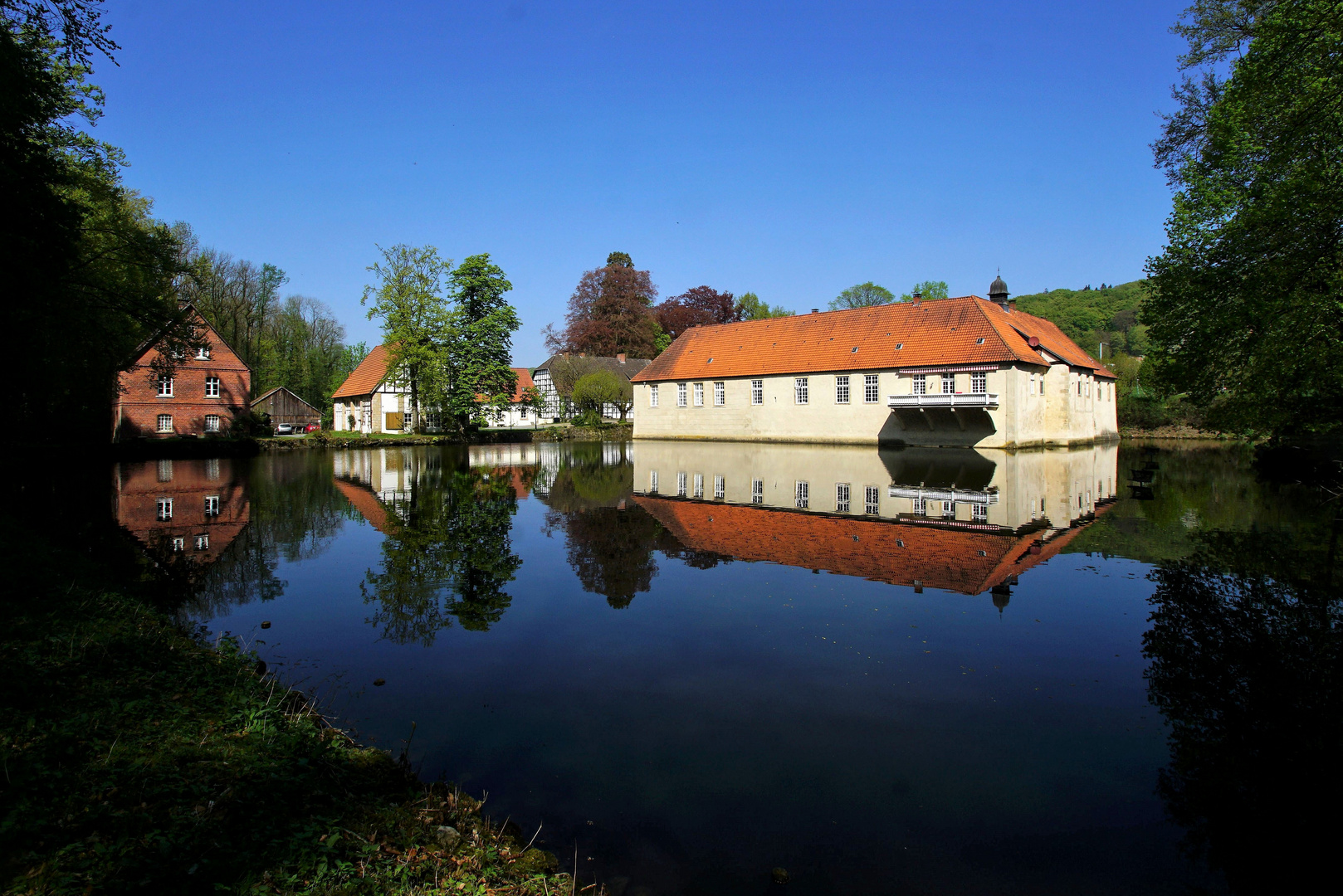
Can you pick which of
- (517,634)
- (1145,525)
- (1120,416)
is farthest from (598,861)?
(1120,416)

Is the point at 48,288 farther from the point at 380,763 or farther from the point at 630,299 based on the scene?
the point at 630,299

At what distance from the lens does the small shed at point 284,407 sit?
4859 centimetres

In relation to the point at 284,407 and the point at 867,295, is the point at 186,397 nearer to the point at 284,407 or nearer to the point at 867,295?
the point at 284,407

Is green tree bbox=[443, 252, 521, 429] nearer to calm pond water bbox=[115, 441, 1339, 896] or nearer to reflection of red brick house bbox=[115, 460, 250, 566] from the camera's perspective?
reflection of red brick house bbox=[115, 460, 250, 566]

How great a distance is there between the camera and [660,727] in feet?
15.4

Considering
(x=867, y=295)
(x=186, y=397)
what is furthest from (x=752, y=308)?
(x=186, y=397)

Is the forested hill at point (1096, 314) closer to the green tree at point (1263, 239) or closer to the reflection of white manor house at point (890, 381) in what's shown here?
the reflection of white manor house at point (890, 381)

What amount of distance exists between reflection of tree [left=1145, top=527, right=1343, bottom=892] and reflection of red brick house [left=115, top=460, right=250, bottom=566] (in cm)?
1061

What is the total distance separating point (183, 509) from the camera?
14570 millimetres

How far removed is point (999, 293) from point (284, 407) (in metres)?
46.1

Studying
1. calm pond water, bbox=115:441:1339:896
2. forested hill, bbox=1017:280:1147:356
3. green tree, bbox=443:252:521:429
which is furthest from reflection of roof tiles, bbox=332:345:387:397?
forested hill, bbox=1017:280:1147:356

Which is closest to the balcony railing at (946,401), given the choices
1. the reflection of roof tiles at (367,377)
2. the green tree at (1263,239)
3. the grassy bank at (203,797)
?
the green tree at (1263,239)

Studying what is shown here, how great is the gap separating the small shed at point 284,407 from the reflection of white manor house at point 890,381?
2455 centimetres

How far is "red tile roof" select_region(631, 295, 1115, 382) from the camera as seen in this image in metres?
33.5
